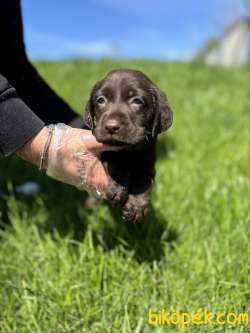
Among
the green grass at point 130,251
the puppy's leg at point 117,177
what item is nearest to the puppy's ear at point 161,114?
the puppy's leg at point 117,177

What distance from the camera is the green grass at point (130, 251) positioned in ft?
8.14

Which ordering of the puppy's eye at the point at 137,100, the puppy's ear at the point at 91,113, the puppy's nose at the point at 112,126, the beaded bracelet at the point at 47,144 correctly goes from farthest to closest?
the puppy's ear at the point at 91,113 → the puppy's eye at the point at 137,100 → the beaded bracelet at the point at 47,144 → the puppy's nose at the point at 112,126

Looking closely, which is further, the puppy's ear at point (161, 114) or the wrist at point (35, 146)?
the puppy's ear at point (161, 114)

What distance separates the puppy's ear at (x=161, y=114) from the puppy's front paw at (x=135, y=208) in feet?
1.27

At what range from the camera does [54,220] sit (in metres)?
3.65

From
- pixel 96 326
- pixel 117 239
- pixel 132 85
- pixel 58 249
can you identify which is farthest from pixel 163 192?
pixel 96 326

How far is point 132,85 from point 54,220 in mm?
1448

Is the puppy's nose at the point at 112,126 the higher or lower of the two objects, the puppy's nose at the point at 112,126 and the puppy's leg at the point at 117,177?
the higher

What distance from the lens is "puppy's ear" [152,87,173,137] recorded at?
266 cm

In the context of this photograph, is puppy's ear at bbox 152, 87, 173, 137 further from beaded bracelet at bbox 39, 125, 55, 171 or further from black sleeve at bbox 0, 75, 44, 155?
black sleeve at bbox 0, 75, 44, 155

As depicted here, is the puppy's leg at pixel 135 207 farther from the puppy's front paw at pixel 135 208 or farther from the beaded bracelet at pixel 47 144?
the beaded bracelet at pixel 47 144

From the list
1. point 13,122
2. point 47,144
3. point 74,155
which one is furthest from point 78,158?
point 13,122

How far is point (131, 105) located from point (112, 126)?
0.33 metres

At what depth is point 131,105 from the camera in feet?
8.78
